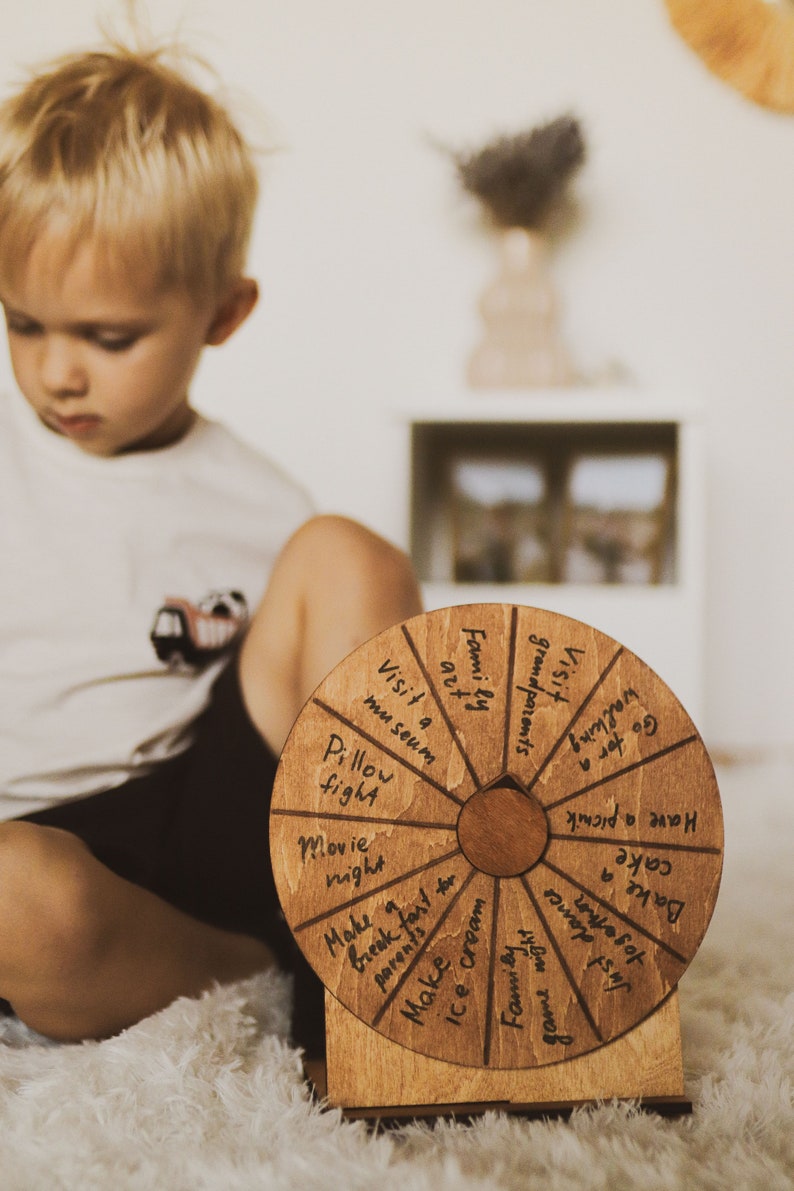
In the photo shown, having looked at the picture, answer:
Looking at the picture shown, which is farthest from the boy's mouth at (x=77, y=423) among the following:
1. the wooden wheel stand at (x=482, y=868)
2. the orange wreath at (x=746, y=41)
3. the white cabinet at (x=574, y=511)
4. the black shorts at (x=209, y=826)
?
the orange wreath at (x=746, y=41)

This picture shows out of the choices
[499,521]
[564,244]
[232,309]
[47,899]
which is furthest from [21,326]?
[564,244]

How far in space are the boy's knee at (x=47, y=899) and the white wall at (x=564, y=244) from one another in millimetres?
1519

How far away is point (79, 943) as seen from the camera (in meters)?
0.62

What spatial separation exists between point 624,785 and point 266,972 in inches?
13.7

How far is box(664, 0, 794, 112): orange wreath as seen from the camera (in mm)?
2018

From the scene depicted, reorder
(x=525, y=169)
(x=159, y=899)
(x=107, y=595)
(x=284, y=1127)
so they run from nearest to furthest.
Answer: (x=284, y=1127) → (x=159, y=899) → (x=107, y=595) → (x=525, y=169)

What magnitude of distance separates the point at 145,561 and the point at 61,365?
0.54ft

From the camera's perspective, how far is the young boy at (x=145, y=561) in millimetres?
732

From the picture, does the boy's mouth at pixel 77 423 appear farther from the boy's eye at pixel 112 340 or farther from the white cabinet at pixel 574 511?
the white cabinet at pixel 574 511

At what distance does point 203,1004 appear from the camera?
656mm

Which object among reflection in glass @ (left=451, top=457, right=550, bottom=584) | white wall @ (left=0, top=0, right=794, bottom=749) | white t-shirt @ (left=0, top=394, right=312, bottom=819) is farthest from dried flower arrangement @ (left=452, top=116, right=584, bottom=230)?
white t-shirt @ (left=0, top=394, right=312, bottom=819)

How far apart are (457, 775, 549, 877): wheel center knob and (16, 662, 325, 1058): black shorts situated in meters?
0.27

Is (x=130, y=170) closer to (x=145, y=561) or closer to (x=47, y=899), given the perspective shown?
(x=145, y=561)

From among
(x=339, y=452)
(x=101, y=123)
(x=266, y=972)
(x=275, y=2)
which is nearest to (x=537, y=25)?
(x=275, y=2)
